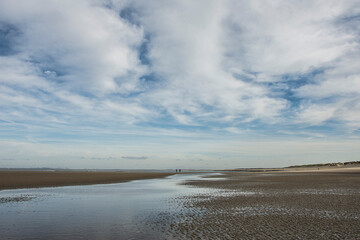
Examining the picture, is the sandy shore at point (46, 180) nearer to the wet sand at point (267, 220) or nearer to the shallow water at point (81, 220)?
the shallow water at point (81, 220)

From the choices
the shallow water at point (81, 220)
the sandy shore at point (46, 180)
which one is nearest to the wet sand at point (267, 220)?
the shallow water at point (81, 220)

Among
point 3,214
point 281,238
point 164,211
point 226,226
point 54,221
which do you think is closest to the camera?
point 281,238

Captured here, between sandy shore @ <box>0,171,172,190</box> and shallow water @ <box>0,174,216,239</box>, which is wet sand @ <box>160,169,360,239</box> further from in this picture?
sandy shore @ <box>0,171,172,190</box>

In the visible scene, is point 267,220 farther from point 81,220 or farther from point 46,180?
point 46,180

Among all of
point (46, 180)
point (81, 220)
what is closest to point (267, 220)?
point (81, 220)

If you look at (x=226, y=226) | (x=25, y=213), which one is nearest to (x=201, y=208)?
(x=226, y=226)

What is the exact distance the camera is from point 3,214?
16.6m

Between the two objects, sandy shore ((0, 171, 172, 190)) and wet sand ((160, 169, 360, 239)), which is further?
sandy shore ((0, 171, 172, 190))

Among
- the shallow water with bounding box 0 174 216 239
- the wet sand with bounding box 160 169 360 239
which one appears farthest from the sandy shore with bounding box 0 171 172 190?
the wet sand with bounding box 160 169 360 239

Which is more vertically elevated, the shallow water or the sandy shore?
the sandy shore

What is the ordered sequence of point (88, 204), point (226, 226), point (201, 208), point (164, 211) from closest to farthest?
point (226, 226) < point (164, 211) < point (201, 208) < point (88, 204)

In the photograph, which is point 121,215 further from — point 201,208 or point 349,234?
point 349,234

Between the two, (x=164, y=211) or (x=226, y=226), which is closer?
(x=226, y=226)

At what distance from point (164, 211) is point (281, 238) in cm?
Answer: 906
